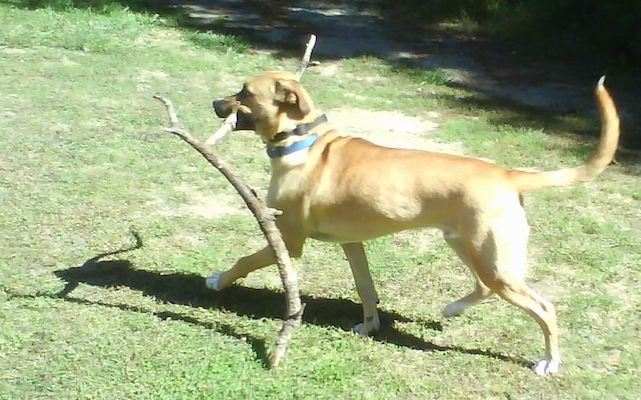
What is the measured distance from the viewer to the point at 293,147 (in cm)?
488

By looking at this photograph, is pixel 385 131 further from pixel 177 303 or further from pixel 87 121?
pixel 177 303

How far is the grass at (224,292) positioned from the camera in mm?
4523

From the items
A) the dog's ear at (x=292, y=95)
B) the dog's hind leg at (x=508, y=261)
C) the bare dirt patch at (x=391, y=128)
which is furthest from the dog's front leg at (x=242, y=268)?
the bare dirt patch at (x=391, y=128)

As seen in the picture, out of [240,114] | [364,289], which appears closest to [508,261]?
[364,289]

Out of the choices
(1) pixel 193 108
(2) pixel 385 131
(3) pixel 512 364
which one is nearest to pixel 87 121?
(1) pixel 193 108

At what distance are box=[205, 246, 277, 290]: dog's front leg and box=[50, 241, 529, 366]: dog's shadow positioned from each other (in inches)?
4.0

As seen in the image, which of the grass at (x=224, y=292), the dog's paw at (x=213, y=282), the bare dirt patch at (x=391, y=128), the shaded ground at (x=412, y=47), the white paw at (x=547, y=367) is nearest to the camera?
the grass at (x=224, y=292)

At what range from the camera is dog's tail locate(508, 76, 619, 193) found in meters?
4.43

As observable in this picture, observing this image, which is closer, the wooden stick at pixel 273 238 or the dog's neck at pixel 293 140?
the wooden stick at pixel 273 238

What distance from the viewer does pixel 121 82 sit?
9.71m

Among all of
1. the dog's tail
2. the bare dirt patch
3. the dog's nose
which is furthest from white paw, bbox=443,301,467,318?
the bare dirt patch

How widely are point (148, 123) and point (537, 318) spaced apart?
4.74 meters

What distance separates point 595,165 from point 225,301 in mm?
2071

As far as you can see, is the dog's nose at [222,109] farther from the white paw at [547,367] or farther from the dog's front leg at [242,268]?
the white paw at [547,367]
